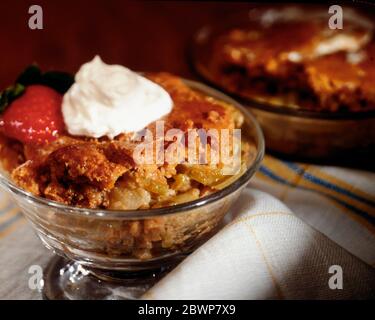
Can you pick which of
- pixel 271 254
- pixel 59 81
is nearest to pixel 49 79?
pixel 59 81

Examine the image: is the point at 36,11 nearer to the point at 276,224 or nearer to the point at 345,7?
the point at 345,7

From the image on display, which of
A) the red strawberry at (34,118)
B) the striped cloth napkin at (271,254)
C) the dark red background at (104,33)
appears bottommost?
the striped cloth napkin at (271,254)

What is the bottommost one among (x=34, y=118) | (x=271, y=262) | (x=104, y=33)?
(x=271, y=262)

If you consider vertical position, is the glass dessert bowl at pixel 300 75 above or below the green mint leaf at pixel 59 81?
below

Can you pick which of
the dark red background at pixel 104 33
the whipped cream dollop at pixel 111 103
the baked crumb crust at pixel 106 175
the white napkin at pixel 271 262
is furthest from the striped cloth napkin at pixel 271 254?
the dark red background at pixel 104 33

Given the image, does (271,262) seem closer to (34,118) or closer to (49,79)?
(34,118)

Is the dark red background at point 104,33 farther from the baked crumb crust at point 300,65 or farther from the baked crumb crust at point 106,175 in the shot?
the baked crumb crust at point 106,175
